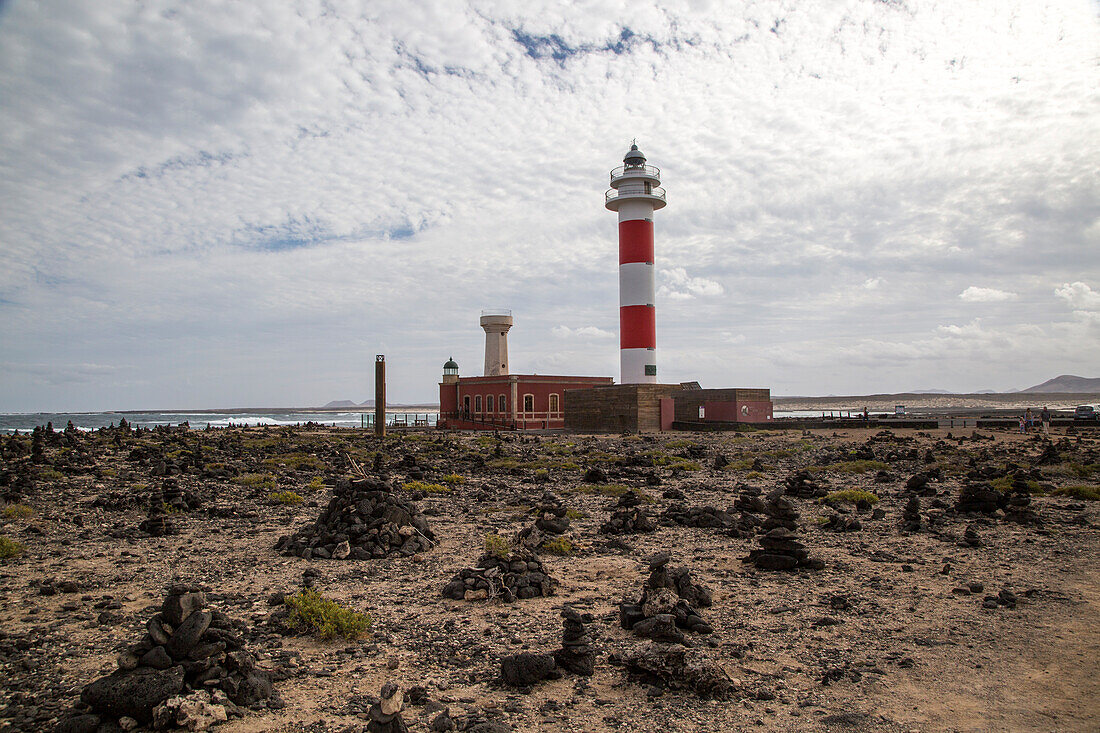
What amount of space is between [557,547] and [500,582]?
88.8 inches

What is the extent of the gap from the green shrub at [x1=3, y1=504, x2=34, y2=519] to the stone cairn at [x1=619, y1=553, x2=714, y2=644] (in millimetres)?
12538

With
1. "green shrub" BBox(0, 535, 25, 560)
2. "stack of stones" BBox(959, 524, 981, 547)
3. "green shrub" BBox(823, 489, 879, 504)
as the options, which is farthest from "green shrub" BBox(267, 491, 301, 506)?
"stack of stones" BBox(959, 524, 981, 547)

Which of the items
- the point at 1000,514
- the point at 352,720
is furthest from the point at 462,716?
the point at 1000,514

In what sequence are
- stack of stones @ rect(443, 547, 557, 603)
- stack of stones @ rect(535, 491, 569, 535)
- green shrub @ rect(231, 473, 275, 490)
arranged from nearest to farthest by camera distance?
stack of stones @ rect(443, 547, 557, 603), stack of stones @ rect(535, 491, 569, 535), green shrub @ rect(231, 473, 275, 490)

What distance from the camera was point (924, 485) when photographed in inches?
643

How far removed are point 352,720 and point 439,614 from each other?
259 centimetres

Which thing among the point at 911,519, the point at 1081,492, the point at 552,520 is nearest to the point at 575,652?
the point at 552,520

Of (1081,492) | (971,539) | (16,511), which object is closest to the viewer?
(971,539)

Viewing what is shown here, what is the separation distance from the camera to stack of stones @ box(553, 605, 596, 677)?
603cm

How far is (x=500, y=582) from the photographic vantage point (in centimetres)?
849

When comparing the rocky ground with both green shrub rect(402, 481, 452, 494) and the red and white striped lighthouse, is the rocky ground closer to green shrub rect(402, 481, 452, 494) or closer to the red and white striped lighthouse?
green shrub rect(402, 481, 452, 494)

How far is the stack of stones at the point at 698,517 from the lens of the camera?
12555mm

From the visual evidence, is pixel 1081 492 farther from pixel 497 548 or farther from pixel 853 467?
pixel 497 548

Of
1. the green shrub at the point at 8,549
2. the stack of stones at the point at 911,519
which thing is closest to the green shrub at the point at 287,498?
the green shrub at the point at 8,549
